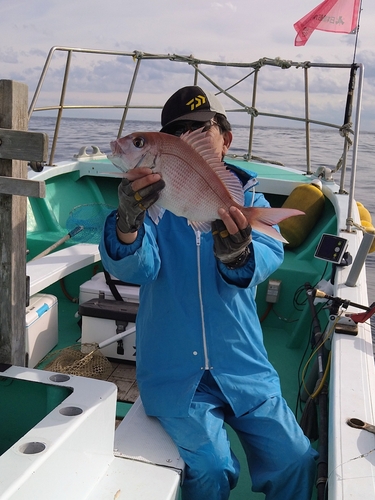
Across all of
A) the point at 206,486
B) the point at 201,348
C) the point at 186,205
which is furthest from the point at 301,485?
the point at 186,205

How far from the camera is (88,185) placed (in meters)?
6.39

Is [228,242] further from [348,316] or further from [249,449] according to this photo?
[348,316]

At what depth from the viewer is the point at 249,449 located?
2.26 meters

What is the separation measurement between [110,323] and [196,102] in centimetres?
207

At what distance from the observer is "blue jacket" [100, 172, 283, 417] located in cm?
218

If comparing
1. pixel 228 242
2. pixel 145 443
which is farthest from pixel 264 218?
pixel 145 443

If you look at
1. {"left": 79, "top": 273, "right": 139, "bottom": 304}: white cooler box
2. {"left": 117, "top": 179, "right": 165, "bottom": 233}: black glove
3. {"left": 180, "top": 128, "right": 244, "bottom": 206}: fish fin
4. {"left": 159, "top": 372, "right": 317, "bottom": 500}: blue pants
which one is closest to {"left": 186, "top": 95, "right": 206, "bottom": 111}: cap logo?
{"left": 180, "top": 128, "right": 244, "bottom": 206}: fish fin

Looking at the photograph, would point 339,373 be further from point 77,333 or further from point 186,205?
point 77,333

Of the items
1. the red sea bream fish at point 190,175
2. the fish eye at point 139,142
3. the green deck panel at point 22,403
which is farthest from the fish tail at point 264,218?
the green deck panel at point 22,403

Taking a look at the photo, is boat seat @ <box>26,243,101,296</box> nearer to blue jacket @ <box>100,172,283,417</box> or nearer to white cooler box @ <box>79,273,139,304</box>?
white cooler box @ <box>79,273,139,304</box>

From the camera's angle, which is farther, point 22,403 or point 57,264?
point 57,264

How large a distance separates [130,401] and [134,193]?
1940mm

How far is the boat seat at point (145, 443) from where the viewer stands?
6.64 feet

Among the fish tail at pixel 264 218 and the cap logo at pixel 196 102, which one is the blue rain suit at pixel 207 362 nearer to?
the fish tail at pixel 264 218
